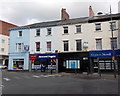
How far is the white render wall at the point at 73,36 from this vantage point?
23.5 meters

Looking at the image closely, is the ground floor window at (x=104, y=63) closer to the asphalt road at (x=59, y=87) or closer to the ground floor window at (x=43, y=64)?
the ground floor window at (x=43, y=64)

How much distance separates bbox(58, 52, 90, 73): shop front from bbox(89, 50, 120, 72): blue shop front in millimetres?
817

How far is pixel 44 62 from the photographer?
1051 inches

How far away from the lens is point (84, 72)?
24156mm

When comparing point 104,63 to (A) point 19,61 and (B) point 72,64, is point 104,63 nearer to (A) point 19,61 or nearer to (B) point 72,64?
(B) point 72,64

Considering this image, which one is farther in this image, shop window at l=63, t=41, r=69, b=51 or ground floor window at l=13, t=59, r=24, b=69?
ground floor window at l=13, t=59, r=24, b=69

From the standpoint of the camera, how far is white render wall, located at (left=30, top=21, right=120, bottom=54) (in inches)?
925

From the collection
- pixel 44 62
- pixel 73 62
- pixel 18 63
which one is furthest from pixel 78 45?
pixel 18 63

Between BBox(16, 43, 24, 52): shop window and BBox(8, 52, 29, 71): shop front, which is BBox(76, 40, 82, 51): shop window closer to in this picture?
BBox(8, 52, 29, 71): shop front

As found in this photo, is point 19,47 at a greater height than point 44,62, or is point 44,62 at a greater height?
point 19,47

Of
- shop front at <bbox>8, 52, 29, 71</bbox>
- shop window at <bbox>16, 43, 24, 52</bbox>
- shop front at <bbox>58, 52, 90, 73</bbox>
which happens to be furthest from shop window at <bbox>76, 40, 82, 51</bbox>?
shop window at <bbox>16, 43, 24, 52</bbox>

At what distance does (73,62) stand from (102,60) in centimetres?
460

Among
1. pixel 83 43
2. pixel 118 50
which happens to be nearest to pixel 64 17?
pixel 83 43

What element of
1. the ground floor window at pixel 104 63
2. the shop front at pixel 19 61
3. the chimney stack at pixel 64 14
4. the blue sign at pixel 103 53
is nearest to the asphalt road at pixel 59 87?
the blue sign at pixel 103 53
